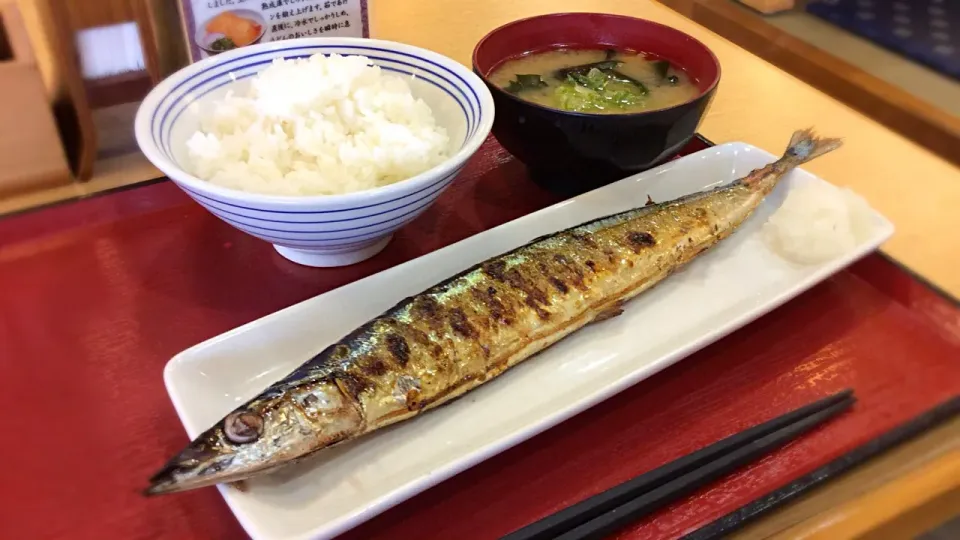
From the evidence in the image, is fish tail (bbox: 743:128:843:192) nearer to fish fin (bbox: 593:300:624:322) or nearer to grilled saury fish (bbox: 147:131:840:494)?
grilled saury fish (bbox: 147:131:840:494)

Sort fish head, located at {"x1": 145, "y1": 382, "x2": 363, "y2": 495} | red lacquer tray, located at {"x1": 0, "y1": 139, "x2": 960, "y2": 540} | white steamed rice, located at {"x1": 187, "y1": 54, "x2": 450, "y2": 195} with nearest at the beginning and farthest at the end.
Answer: fish head, located at {"x1": 145, "y1": 382, "x2": 363, "y2": 495} → red lacquer tray, located at {"x1": 0, "y1": 139, "x2": 960, "y2": 540} → white steamed rice, located at {"x1": 187, "y1": 54, "x2": 450, "y2": 195}

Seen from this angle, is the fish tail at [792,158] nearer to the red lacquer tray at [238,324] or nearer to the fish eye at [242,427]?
the red lacquer tray at [238,324]

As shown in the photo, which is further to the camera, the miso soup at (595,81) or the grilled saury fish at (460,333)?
the miso soup at (595,81)

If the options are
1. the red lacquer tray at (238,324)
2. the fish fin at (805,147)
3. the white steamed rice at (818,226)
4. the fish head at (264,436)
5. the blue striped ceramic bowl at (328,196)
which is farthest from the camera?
the fish fin at (805,147)

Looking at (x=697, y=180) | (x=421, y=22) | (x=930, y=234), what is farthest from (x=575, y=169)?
(x=421, y=22)

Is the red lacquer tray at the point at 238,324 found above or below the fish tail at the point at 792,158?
below

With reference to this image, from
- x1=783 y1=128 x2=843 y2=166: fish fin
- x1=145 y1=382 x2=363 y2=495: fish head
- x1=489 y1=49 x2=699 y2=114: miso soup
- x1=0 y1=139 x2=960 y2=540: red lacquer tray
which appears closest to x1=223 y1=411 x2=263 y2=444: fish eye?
x1=145 y1=382 x2=363 y2=495: fish head

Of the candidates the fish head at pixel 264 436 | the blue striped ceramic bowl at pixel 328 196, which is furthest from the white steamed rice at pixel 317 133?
the fish head at pixel 264 436
